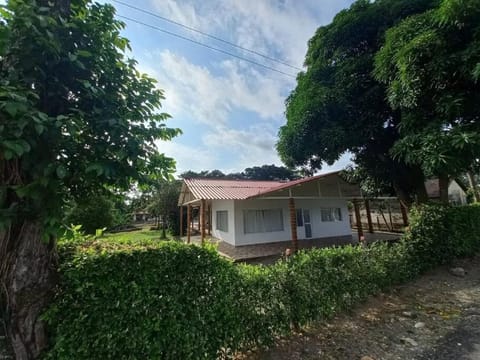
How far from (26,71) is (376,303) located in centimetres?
654

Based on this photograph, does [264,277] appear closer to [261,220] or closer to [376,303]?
[376,303]

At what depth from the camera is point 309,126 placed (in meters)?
8.51

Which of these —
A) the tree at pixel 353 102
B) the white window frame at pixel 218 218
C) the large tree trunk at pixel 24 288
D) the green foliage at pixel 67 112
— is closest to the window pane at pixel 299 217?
the white window frame at pixel 218 218

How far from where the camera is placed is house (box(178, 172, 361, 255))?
38.1 feet

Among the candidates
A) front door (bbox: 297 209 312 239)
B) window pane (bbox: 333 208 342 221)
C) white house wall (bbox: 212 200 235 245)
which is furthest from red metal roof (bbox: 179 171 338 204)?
window pane (bbox: 333 208 342 221)

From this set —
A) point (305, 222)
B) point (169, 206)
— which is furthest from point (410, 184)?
point (169, 206)

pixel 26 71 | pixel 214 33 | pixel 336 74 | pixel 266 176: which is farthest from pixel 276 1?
pixel 266 176

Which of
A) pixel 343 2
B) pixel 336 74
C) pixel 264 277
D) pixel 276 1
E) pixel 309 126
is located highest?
pixel 343 2

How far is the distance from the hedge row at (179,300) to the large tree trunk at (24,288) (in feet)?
0.52

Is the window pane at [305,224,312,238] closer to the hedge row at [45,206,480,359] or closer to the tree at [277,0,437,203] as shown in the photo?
the tree at [277,0,437,203]

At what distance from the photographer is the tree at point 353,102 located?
25.9 feet

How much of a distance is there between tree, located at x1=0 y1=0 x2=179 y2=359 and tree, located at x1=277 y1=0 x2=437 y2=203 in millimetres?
7011

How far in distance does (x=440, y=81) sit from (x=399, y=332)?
599cm

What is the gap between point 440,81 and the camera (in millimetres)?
5805
